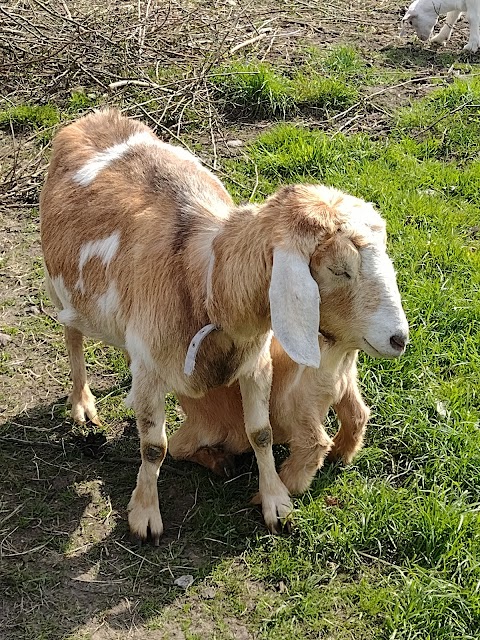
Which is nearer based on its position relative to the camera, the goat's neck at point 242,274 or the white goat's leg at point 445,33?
the goat's neck at point 242,274

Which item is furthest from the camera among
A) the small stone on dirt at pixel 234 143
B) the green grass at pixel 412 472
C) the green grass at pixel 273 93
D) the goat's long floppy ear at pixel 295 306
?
the green grass at pixel 273 93

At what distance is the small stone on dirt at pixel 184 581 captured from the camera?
329cm

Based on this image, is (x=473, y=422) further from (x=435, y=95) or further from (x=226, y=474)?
(x=435, y=95)

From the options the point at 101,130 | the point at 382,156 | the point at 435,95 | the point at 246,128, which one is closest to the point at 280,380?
the point at 101,130

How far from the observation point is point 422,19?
795 centimetres

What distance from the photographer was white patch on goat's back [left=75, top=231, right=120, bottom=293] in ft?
11.5

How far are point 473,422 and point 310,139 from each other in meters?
2.88

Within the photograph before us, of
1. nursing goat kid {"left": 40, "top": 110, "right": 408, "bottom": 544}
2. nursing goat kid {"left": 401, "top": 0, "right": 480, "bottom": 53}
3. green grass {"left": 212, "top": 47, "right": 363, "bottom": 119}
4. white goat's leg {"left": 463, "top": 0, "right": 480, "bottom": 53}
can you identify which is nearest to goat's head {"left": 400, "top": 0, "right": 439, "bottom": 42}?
nursing goat kid {"left": 401, "top": 0, "right": 480, "bottom": 53}

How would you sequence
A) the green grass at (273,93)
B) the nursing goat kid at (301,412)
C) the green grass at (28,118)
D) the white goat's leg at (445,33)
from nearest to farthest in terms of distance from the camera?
1. the nursing goat kid at (301,412)
2. the green grass at (28,118)
3. the green grass at (273,93)
4. the white goat's leg at (445,33)

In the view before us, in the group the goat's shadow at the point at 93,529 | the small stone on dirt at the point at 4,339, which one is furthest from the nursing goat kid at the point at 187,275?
the small stone on dirt at the point at 4,339

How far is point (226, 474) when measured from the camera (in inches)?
149

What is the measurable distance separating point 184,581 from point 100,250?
4.44 feet

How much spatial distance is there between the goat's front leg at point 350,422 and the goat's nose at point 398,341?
0.77m

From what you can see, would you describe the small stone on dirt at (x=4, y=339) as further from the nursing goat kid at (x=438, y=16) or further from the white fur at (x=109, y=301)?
the nursing goat kid at (x=438, y=16)
